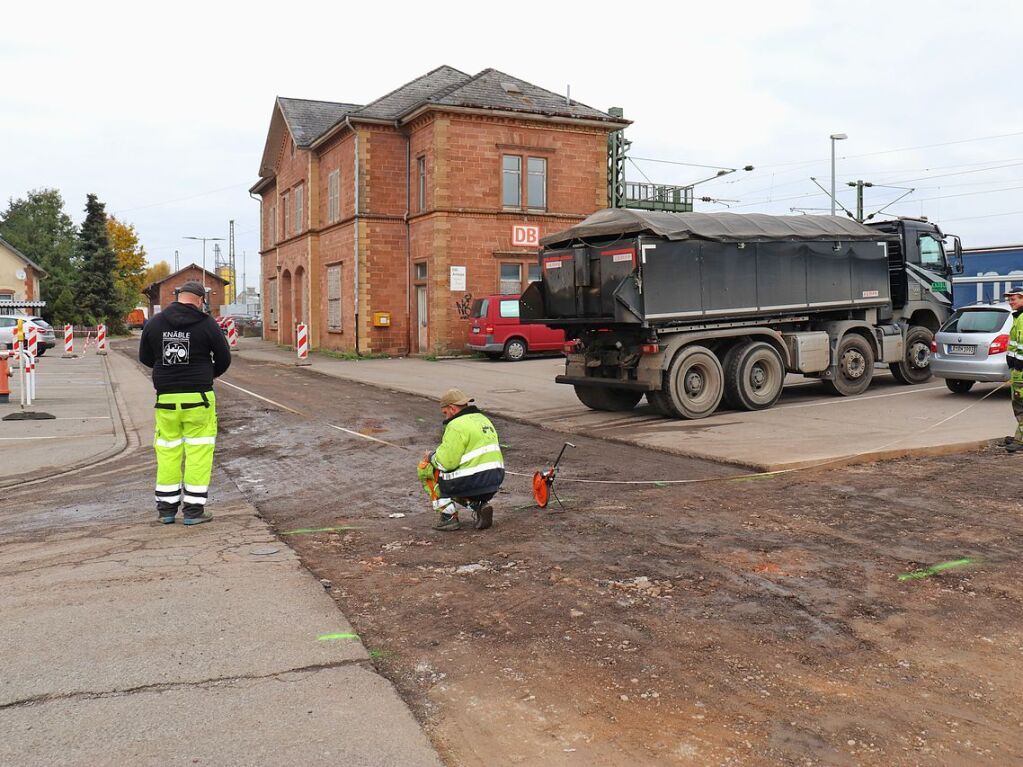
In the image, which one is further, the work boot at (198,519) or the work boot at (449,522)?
the work boot at (198,519)

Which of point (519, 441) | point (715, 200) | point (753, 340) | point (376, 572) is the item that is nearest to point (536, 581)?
point (376, 572)

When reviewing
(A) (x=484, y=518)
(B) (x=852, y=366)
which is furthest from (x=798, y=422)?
(A) (x=484, y=518)

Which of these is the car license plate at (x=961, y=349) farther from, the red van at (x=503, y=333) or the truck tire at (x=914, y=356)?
the red van at (x=503, y=333)

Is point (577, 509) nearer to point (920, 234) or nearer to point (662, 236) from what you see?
point (662, 236)

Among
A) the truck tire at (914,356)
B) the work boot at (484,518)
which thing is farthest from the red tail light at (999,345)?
the work boot at (484,518)

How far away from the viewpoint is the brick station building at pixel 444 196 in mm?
28297

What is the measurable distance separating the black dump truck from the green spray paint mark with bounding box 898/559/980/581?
24.0 feet

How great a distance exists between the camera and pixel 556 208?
97.3 ft

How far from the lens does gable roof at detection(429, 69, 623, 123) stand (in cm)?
2827

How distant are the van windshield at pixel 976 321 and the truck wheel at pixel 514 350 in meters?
13.4

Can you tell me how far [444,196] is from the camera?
2812cm

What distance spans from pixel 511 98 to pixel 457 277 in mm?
6001

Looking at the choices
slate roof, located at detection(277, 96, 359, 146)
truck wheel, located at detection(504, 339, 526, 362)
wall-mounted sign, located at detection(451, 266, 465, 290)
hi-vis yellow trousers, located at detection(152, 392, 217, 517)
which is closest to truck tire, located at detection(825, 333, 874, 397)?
hi-vis yellow trousers, located at detection(152, 392, 217, 517)

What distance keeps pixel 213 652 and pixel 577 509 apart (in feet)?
12.0
